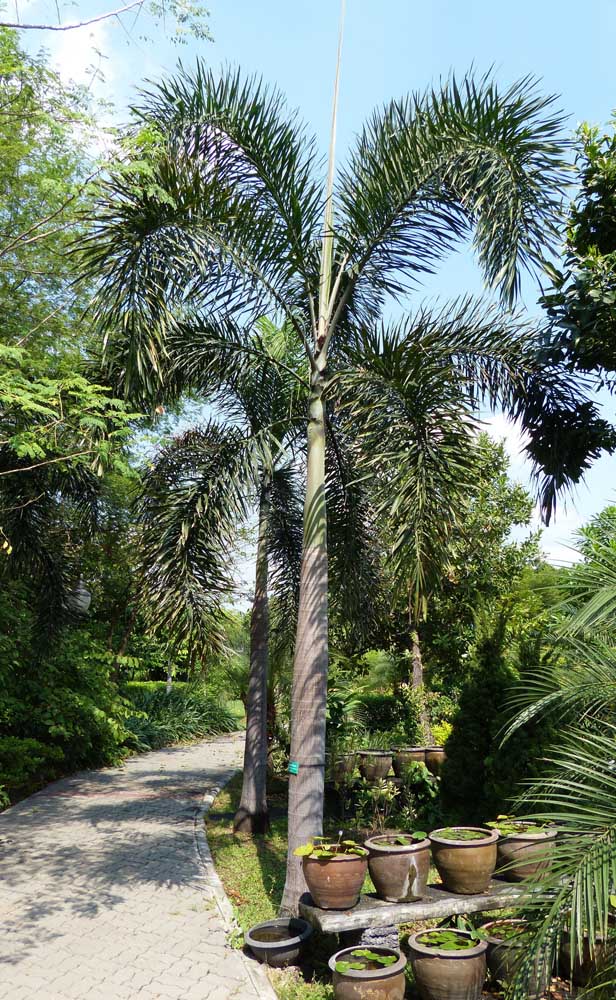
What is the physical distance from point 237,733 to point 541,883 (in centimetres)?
1880

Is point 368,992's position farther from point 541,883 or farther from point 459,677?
point 459,677

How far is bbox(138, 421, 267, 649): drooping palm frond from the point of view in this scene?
6.20 meters

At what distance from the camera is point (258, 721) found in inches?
339

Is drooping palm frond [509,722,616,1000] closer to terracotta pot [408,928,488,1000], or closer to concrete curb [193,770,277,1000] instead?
terracotta pot [408,928,488,1000]

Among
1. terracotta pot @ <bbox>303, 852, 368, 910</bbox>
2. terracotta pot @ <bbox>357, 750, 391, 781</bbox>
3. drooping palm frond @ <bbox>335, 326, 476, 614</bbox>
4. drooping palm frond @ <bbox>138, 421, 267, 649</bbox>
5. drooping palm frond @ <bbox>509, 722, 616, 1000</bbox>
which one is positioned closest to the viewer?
drooping palm frond @ <bbox>509, 722, 616, 1000</bbox>

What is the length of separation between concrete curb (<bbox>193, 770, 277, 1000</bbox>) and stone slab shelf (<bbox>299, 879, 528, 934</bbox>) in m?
0.48

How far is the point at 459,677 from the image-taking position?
13000 millimetres

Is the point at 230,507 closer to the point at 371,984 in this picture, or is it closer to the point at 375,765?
the point at 371,984

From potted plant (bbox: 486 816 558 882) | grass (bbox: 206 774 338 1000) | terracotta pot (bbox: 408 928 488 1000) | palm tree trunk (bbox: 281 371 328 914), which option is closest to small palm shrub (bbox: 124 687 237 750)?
grass (bbox: 206 774 338 1000)

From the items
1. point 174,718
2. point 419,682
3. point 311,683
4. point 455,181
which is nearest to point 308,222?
point 455,181

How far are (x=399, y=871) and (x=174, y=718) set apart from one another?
14153mm

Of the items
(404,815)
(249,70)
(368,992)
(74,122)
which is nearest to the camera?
(368,992)

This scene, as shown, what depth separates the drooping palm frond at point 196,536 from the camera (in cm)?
620

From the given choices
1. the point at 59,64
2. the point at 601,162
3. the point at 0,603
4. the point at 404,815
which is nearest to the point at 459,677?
the point at 404,815
